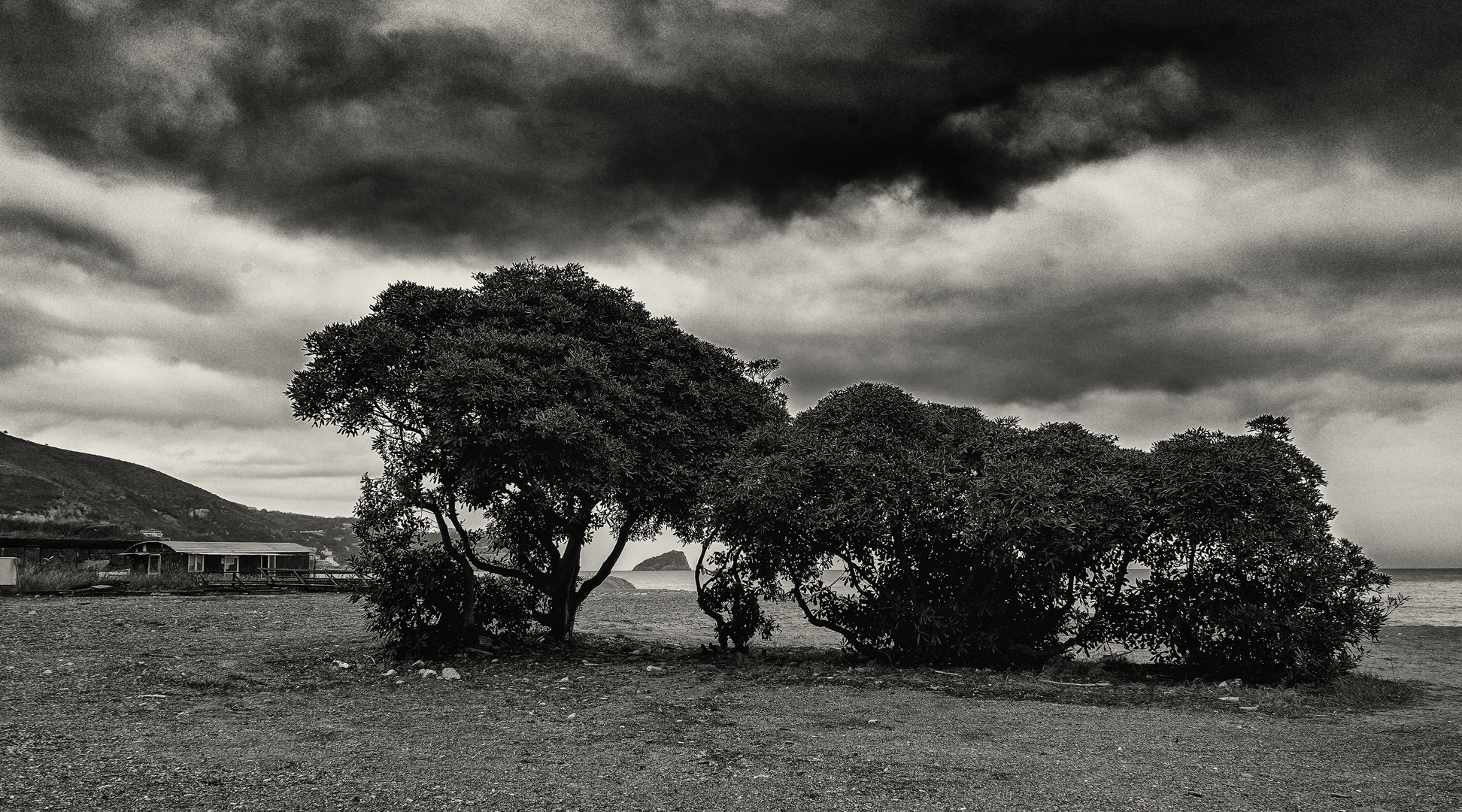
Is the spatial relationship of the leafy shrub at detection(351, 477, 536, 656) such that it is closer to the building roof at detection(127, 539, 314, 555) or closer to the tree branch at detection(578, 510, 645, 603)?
the tree branch at detection(578, 510, 645, 603)

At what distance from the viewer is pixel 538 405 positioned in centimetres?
1534

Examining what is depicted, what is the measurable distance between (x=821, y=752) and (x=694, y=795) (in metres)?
2.11

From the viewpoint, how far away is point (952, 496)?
15.0m

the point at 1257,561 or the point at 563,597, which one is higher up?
the point at 1257,561

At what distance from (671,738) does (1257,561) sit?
1011 cm

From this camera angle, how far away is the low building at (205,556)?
193 ft

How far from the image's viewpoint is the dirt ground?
7582 millimetres

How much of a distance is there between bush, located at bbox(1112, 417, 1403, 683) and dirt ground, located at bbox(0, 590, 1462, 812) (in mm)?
1073

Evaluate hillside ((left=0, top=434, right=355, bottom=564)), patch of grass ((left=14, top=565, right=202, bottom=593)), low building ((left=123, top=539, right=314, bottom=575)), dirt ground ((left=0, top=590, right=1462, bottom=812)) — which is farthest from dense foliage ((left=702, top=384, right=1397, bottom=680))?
hillside ((left=0, top=434, right=355, bottom=564))

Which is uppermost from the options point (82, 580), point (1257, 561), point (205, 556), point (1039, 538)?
point (1039, 538)

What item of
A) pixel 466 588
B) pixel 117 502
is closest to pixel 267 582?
pixel 466 588

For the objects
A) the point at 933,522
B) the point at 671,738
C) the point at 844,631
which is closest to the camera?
the point at 671,738

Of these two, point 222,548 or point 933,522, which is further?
point 222,548

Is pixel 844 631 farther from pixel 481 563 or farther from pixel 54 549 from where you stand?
pixel 54 549
